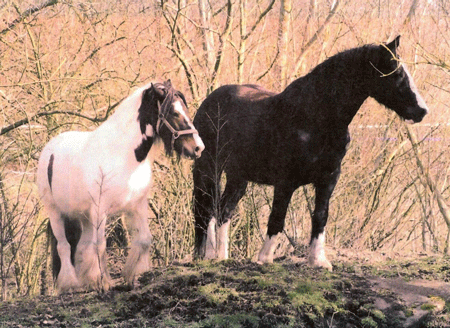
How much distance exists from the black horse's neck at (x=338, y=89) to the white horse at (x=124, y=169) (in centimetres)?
108

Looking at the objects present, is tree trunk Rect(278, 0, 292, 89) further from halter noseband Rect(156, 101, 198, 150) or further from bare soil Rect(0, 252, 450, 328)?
halter noseband Rect(156, 101, 198, 150)

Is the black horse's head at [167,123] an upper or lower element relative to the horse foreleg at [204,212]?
upper

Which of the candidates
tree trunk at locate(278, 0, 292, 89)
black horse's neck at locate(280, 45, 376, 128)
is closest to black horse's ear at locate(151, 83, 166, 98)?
black horse's neck at locate(280, 45, 376, 128)

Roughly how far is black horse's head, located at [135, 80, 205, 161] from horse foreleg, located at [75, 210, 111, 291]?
0.65 meters

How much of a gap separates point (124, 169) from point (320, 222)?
1.83 meters

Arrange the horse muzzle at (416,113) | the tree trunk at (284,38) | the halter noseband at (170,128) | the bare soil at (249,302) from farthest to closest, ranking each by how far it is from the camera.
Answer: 1. the tree trunk at (284,38)
2. the horse muzzle at (416,113)
3. the halter noseband at (170,128)
4. the bare soil at (249,302)

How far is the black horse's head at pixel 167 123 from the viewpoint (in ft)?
17.0

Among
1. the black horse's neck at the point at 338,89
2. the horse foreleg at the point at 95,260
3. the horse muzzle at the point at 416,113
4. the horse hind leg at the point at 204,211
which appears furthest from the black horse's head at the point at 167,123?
the horse muzzle at the point at 416,113

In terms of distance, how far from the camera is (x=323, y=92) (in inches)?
218

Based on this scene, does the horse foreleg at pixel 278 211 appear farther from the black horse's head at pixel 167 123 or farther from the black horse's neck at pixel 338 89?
the black horse's head at pixel 167 123

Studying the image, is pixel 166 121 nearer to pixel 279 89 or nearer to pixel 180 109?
pixel 180 109

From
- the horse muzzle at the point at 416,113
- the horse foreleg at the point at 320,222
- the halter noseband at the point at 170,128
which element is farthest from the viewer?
the horse foreleg at the point at 320,222

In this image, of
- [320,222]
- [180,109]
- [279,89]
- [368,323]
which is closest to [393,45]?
[320,222]

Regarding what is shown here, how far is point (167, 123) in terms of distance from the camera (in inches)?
205
